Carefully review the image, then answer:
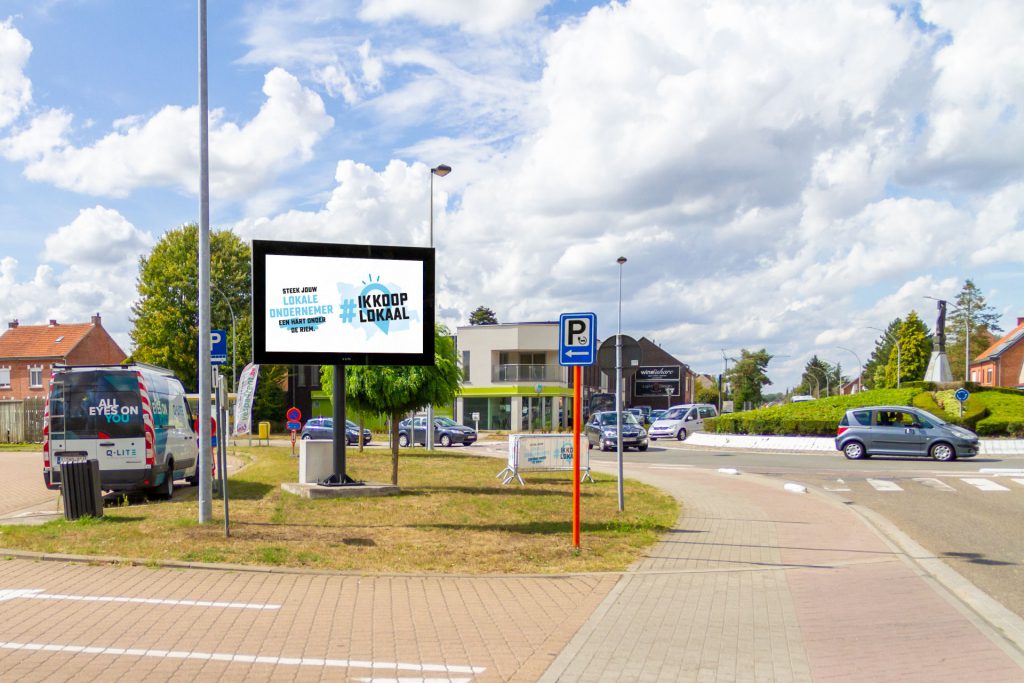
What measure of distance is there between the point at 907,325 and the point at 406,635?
79.4 metres

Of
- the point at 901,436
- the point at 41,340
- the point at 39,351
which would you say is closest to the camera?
the point at 901,436

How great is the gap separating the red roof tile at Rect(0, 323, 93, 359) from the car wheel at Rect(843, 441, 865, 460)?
60899 millimetres

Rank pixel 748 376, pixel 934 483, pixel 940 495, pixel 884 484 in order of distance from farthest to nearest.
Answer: pixel 748 376 < pixel 884 484 < pixel 934 483 < pixel 940 495

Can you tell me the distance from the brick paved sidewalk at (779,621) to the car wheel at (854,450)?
1733 cm

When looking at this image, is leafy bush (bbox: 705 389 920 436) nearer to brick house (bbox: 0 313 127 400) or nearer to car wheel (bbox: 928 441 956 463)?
car wheel (bbox: 928 441 956 463)

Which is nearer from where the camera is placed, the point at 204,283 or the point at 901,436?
the point at 204,283

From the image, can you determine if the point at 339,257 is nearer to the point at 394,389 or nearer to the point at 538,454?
the point at 394,389

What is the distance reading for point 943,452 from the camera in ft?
86.6

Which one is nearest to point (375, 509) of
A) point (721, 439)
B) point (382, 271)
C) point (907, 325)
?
point (382, 271)

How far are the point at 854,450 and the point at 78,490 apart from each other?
75.7 feet

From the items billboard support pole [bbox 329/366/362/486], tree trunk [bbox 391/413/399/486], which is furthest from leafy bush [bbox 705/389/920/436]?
billboard support pole [bbox 329/366/362/486]

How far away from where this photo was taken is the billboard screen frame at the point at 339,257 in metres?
14.5

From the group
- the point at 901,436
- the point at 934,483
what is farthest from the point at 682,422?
the point at 934,483

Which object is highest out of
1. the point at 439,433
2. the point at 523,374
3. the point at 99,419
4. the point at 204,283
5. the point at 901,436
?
the point at 204,283
